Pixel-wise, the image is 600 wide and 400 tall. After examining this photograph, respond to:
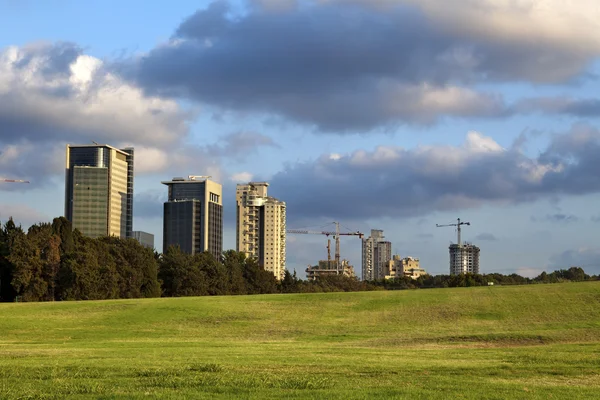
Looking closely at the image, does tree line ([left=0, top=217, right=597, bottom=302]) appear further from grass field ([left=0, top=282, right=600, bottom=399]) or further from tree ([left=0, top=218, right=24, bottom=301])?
grass field ([left=0, top=282, right=600, bottom=399])

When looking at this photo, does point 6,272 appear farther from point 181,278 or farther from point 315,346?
point 315,346

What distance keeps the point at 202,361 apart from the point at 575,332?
30.8 metres

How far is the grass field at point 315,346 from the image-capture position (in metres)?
21.5

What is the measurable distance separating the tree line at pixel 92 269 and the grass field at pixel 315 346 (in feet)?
79.7

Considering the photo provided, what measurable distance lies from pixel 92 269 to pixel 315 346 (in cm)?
6125

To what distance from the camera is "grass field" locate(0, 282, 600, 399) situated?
21547mm

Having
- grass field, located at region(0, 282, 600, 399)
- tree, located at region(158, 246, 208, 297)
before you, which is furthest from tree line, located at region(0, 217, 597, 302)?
grass field, located at region(0, 282, 600, 399)

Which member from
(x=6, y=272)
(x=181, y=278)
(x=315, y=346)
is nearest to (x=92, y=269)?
(x=6, y=272)

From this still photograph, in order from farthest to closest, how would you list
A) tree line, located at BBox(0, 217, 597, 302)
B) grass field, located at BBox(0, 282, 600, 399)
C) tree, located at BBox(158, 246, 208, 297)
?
tree, located at BBox(158, 246, 208, 297), tree line, located at BBox(0, 217, 597, 302), grass field, located at BBox(0, 282, 600, 399)

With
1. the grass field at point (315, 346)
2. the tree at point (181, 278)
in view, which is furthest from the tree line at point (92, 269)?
the grass field at point (315, 346)

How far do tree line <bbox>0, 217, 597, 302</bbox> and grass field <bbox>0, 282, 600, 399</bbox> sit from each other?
24304mm

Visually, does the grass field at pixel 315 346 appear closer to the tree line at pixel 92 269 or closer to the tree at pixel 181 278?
the tree line at pixel 92 269

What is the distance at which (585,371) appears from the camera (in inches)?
1056

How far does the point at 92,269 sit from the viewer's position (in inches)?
3873
